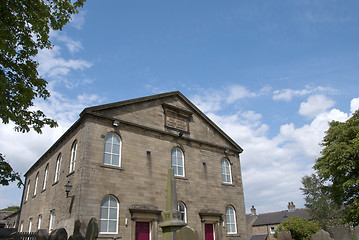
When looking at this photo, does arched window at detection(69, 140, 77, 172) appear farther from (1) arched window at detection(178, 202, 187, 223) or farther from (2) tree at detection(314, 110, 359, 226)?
(2) tree at detection(314, 110, 359, 226)

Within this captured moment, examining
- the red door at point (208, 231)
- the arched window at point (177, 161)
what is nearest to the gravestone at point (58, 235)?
the arched window at point (177, 161)

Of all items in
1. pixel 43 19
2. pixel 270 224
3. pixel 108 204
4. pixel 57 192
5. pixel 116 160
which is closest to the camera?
pixel 43 19

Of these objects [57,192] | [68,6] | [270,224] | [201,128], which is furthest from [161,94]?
[270,224]

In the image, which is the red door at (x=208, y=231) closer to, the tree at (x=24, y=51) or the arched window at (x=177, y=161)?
the arched window at (x=177, y=161)

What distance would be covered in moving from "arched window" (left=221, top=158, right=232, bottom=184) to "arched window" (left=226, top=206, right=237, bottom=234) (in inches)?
83.4

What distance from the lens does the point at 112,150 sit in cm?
1616

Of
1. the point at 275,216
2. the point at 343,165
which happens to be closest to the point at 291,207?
the point at 275,216

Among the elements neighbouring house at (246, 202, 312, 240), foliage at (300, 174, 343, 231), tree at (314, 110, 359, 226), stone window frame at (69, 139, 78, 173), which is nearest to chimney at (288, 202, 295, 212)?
neighbouring house at (246, 202, 312, 240)

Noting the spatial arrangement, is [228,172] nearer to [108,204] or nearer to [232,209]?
[232,209]

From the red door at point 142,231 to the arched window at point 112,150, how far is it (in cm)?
363

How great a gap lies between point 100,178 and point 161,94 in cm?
758

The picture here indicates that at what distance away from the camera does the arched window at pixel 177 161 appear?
61.7ft

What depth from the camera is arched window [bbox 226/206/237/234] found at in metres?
20.2

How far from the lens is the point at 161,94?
19.8 m
